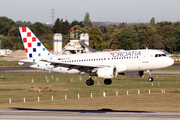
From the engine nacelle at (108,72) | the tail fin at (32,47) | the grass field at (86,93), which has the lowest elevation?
the grass field at (86,93)

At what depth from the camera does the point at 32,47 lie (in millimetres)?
66625

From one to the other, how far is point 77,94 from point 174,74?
49262 mm

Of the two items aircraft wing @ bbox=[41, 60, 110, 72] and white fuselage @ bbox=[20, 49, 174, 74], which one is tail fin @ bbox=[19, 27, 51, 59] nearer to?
white fuselage @ bbox=[20, 49, 174, 74]

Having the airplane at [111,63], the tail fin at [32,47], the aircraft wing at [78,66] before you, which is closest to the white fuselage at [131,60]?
the airplane at [111,63]

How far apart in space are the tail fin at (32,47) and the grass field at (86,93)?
416 inches

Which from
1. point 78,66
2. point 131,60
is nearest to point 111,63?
point 131,60

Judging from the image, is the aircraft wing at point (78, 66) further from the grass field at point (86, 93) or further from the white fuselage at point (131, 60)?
the grass field at point (86, 93)

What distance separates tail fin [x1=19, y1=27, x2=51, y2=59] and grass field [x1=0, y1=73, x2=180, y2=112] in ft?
34.6

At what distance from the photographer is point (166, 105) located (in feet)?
265

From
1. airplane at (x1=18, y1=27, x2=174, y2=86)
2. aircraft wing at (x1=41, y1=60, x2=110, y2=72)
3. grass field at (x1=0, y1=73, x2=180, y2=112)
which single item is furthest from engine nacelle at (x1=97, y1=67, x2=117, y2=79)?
grass field at (x1=0, y1=73, x2=180, y2=112)

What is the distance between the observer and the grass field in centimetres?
8012

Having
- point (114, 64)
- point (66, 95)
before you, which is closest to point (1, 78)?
point (66, 95)

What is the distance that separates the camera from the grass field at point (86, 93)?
80125 millimetres

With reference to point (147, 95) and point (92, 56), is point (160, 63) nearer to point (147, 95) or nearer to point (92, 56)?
point (92, 56)
